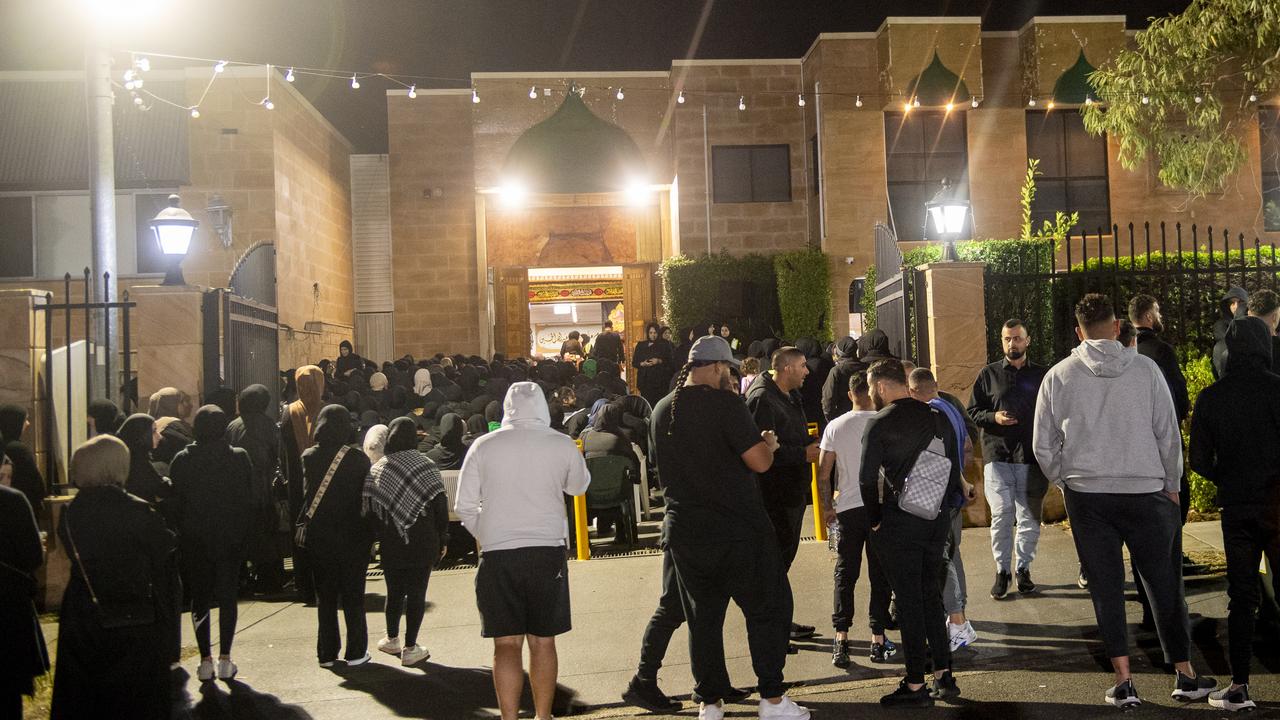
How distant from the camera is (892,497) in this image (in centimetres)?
585

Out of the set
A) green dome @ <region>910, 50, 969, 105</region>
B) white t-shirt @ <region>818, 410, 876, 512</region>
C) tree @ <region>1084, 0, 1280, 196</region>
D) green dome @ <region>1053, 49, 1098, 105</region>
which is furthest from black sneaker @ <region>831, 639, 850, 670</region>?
green dome @ <region>1053, 49, 1098, 105</region>

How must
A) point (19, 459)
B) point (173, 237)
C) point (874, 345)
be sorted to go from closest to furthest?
point (19, 459) < point (874, 345) < point (173, 237)

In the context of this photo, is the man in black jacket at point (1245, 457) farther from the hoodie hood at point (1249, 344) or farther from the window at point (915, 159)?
the window at point (915, 159)

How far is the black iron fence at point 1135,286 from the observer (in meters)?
10.1

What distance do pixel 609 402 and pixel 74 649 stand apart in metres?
6.23

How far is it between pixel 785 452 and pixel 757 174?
56.8 feet

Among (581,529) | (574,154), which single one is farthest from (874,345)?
(574,154)

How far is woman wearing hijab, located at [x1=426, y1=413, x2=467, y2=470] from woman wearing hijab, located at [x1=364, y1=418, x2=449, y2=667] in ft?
9.58

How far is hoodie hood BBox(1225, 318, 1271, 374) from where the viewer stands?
5684mm

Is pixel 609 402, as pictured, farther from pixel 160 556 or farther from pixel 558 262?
pixel 558 262

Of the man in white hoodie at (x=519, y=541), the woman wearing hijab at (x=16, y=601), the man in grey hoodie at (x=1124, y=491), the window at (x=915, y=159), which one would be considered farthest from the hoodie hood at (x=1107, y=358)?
the window at (x=915, y=159)

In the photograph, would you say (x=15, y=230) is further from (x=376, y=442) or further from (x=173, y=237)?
(x=376, y=442)

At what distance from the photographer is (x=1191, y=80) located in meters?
15.5

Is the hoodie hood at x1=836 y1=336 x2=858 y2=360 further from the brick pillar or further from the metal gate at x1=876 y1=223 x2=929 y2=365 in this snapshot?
the brick pillar
